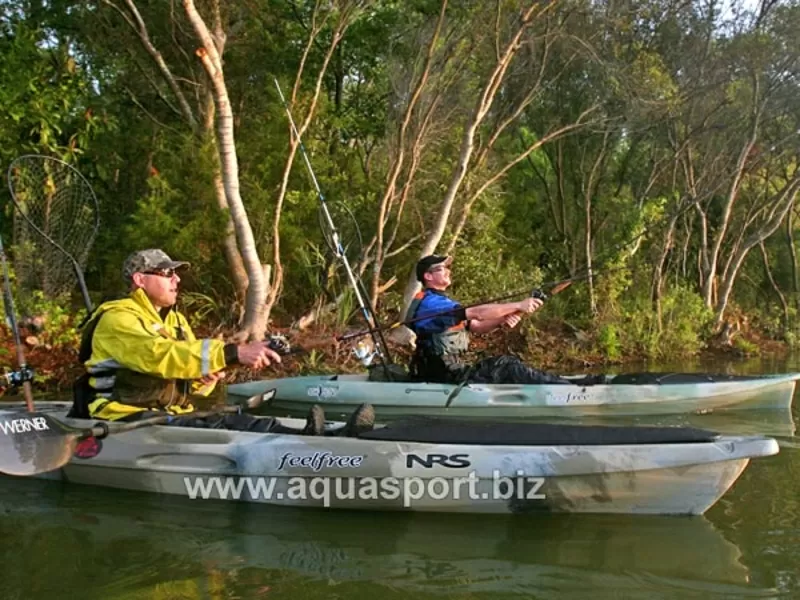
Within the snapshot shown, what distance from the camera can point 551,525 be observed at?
427 cm

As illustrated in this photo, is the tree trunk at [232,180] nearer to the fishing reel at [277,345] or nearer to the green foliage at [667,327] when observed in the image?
the fishing reel at [277,345]

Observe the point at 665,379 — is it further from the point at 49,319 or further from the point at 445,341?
the point at 49,319

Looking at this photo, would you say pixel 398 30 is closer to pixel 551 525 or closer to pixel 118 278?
pixel 118 278

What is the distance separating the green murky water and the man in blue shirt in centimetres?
252

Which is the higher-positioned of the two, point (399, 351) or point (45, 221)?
point (45, 221)

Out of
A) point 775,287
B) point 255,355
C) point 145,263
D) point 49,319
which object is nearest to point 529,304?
point 255,355

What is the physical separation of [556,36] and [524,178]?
4.90m

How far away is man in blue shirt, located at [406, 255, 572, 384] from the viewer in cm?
674

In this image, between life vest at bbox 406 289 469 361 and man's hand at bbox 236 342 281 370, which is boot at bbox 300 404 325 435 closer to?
man's hand at bbox 236 342 281 370

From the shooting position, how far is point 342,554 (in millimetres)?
3977

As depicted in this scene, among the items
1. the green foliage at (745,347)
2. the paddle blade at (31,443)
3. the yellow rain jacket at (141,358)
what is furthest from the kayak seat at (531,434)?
the green foliage at (745,347)

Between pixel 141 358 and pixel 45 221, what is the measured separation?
5278 millimetres

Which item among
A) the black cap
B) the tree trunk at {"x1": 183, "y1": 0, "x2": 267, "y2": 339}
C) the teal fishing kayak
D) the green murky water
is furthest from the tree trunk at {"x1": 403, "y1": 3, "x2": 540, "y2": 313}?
the green murky water

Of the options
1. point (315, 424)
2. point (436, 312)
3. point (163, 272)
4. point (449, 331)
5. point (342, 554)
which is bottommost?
point (342, 554)
